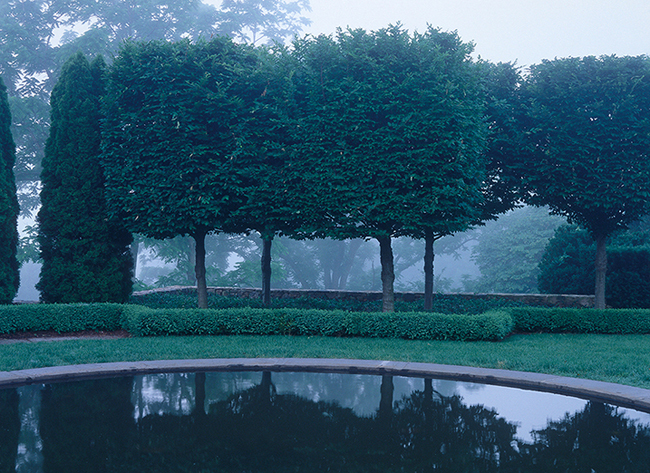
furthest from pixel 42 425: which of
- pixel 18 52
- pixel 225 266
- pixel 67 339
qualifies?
pixel 225 266

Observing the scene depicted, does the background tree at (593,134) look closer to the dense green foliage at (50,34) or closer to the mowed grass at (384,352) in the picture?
the mowed grass at (384,352)

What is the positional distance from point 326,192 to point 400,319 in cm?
491

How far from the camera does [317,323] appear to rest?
659 inches

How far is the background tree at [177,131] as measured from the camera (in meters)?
17.8

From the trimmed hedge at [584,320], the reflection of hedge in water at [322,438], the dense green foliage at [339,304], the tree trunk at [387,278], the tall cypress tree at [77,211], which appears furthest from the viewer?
the dense green foliage at [339,304]

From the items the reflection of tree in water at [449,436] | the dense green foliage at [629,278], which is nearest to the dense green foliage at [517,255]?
the dense green foliage at [629,278]

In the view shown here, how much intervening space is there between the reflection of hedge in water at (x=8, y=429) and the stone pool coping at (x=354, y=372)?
1.17 m

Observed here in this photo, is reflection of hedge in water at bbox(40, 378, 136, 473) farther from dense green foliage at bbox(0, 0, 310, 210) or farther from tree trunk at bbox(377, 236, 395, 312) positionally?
dense green foliage at bbox(0, 0, 310, 210)

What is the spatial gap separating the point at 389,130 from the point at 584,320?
9.75 metres

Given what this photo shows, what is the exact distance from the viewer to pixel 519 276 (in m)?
38.4

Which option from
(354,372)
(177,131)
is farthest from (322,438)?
(177,131)

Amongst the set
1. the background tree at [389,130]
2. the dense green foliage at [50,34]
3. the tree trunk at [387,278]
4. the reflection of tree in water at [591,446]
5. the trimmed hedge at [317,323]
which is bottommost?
the reflection of tree in water at [591,446]

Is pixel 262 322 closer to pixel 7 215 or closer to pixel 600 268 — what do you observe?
pixel 7 215

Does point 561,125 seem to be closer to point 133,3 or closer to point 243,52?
point 243,52
